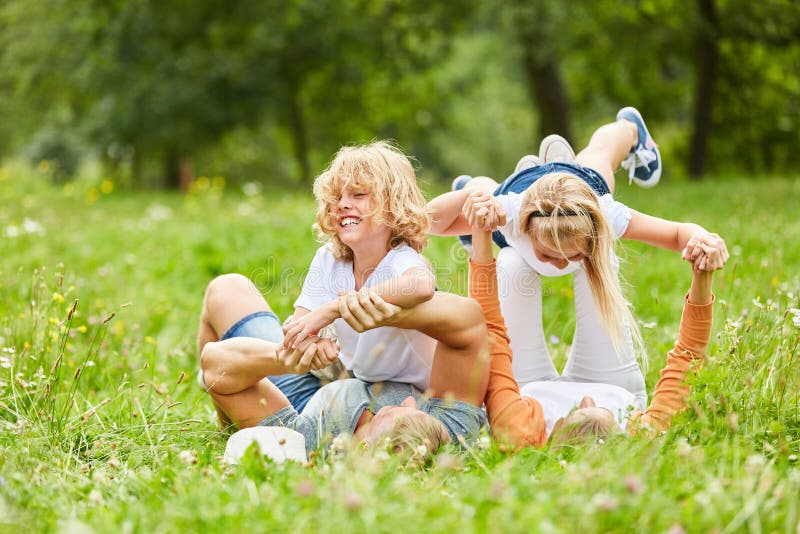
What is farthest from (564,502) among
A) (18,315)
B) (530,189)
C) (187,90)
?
(187,90)

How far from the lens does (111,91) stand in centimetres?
1612

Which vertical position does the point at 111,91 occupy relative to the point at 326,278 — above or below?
above

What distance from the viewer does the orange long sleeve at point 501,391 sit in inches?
107

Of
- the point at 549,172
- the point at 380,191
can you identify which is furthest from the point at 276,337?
the point at 549,172

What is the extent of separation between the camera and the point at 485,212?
9.36 ft

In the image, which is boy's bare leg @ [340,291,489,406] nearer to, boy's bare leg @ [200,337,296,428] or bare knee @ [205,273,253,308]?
boy's bare leg @ [200,337,296,428]

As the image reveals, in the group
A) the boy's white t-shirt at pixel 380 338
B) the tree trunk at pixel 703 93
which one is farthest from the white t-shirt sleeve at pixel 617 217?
the tree trunk at pixel 703 93

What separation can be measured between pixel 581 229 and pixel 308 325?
3.43 feet

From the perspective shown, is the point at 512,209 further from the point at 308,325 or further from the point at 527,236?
the point at 308,325

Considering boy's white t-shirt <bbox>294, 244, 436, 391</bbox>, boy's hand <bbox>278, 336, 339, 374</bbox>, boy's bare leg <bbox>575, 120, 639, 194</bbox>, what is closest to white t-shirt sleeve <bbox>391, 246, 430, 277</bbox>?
boy's white t-shirt <bbox>294, 244, 436, 391</bbox>

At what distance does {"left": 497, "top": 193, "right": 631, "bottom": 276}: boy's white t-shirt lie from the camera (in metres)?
3.11

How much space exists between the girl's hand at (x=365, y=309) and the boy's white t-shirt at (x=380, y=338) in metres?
0.24

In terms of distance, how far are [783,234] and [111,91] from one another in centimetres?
1366

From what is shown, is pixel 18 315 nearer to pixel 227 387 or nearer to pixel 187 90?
pixel 227 387
